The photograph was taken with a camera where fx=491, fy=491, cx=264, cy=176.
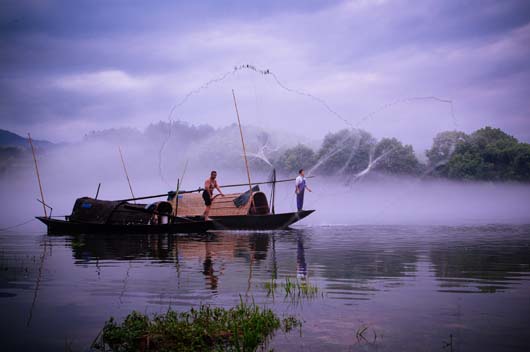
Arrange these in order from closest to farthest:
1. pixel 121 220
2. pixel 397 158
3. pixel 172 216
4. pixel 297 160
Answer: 1. pixel 172 216
2. pixel 121 220
3. pixel 397 158
4. pixel 297 160

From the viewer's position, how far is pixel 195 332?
6367 millimetres

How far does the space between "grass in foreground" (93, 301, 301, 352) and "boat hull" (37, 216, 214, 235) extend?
18108mm

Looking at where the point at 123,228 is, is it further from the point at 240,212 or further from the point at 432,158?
the point at 432,158

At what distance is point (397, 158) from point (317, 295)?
57164 millimetres

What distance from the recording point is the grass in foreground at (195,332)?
616 cm

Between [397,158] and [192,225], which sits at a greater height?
[397,158]

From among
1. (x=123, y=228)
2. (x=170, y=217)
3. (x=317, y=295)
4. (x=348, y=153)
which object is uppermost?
(x=348, y=153)

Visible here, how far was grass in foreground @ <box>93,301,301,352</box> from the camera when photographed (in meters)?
6.16

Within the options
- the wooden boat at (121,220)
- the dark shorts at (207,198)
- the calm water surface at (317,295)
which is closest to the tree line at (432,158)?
the dark shorts at (207,198)

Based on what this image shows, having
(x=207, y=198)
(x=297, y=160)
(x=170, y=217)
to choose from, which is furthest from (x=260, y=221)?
(x=297, y=160)

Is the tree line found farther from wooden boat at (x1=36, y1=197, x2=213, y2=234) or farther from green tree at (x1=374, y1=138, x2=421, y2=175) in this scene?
wooden boat at (x1=36, y1=197, x2=213, y2=234)

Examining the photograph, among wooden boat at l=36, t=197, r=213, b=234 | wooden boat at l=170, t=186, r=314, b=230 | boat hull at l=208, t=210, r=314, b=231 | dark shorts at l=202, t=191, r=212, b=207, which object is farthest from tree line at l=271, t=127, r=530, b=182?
wooden boat at l=36, t=197, r=213, b=234

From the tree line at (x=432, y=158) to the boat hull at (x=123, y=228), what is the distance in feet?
135

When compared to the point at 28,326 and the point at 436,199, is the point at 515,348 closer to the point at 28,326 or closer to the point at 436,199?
the point at 28,326
